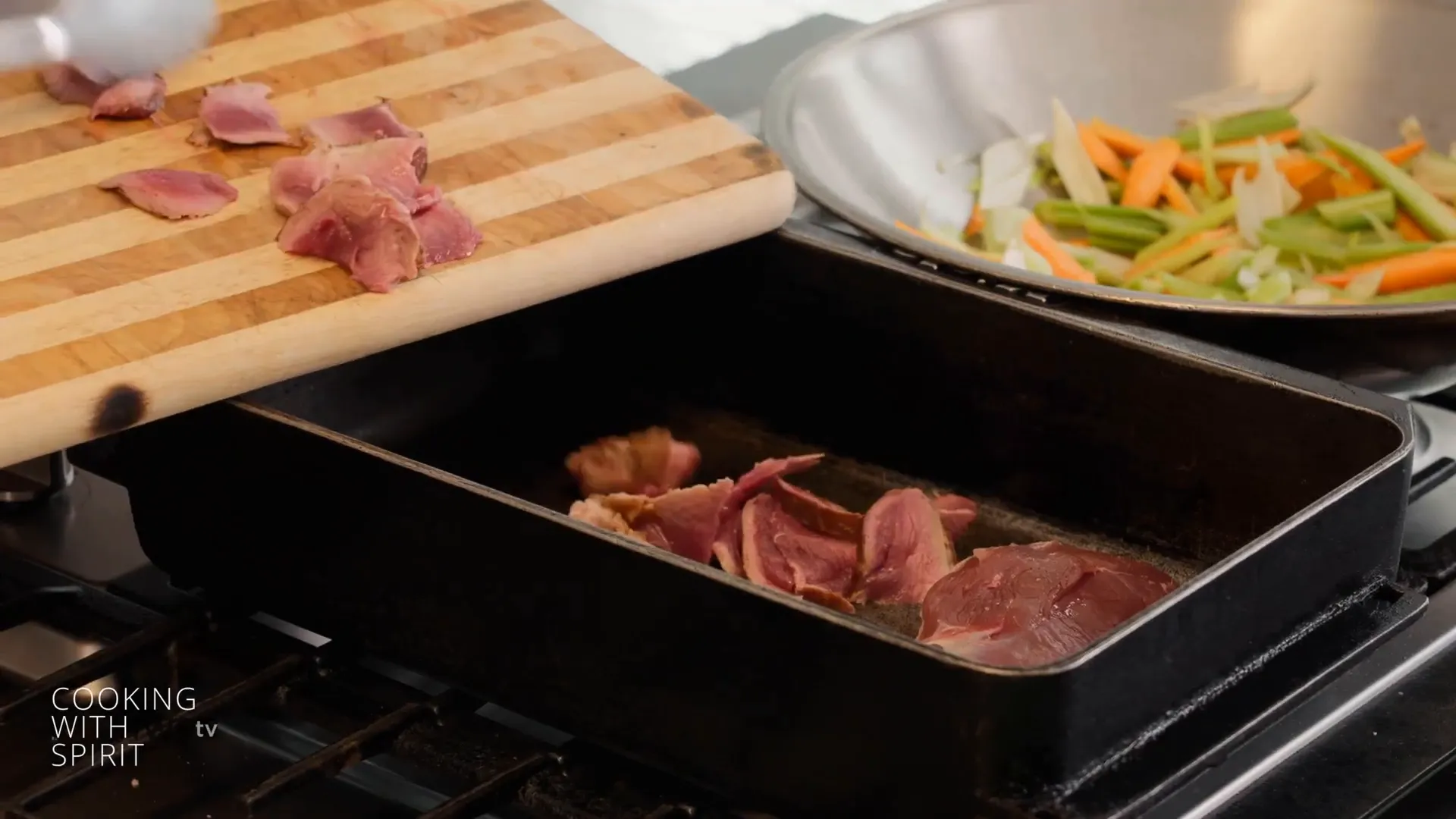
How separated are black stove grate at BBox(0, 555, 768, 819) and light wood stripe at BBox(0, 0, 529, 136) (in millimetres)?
444

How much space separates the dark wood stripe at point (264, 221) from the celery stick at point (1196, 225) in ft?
1.64

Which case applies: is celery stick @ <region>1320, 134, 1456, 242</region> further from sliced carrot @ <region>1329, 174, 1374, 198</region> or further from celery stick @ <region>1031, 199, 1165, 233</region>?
celery stick @ <region>1031, 199, 1165, 233</region>

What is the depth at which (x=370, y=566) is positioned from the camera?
109cm

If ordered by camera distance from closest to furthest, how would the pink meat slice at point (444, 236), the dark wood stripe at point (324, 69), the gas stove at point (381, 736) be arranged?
the gas stove at point (381, 736), the pink meat slice at point (444, 236), the dark wood stripe at point (324, 69)

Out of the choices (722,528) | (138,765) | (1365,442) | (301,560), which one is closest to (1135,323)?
(1365,442)

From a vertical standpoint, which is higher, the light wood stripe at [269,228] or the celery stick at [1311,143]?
the light wood stripe at [269,228]

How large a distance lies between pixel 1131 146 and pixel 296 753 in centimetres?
112

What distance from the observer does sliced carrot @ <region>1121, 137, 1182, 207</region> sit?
1749 millimetres

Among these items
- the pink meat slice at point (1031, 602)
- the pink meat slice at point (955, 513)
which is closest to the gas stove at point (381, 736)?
the pink meat slice at point (1031, 602)

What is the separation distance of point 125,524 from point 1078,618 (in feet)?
2.38

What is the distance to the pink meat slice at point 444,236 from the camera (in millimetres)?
1213

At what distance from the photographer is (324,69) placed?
1435mm

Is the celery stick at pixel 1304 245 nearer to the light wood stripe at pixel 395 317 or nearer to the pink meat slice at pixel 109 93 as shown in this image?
the light wood stripe at pixel 395 317

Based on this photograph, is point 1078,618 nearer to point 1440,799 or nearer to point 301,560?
point 1440,799
